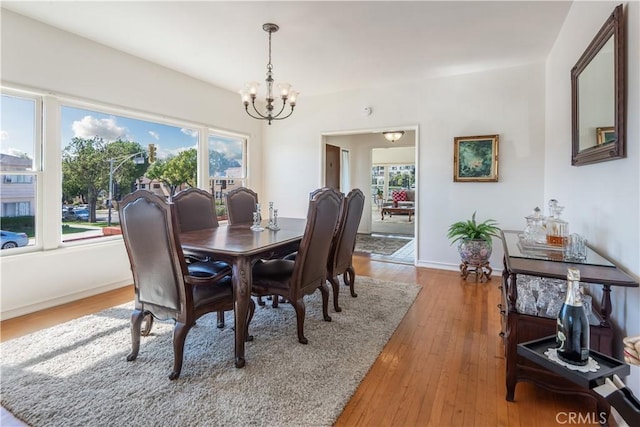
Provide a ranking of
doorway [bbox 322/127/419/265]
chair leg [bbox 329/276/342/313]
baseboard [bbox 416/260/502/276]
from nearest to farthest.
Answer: chair leg [bbox 329/276/342/313] → baseboard [bbox 416/260/502/276] → doorway [bbox 322/127/419/265]

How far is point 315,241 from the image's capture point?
2.43m

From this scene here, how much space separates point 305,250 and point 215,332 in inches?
40.2

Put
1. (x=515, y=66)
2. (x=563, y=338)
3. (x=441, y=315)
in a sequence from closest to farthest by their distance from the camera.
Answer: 1. (x=563, y=338)
2. (x=441, y=315)
3. (x=515, y=66)

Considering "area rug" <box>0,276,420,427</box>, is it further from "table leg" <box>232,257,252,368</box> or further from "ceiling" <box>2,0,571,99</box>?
"ceiling" <box>2,0,571,99</box>

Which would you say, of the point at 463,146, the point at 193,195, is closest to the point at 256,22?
the point at 193,195

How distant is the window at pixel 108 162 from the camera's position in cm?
343

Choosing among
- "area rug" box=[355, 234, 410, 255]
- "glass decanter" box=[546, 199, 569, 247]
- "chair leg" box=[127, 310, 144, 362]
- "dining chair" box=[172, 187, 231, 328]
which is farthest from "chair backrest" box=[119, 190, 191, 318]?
"area rug" box=[355, 234, 410, 255]

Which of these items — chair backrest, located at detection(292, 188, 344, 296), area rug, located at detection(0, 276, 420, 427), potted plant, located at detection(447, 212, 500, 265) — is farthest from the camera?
potted plant, located at detection(447, 212, 500, 265)

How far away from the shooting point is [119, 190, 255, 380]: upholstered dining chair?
6.17 feet

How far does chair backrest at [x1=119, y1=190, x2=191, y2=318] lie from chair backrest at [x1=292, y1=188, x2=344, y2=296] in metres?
0.78

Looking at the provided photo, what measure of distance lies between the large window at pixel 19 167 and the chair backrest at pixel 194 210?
4.53 feet

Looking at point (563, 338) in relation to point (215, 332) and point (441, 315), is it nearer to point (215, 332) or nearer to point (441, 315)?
point (441, 315)

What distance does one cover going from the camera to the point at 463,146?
14.4ft

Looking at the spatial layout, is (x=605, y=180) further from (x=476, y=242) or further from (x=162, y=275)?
(x=162, y=275)
